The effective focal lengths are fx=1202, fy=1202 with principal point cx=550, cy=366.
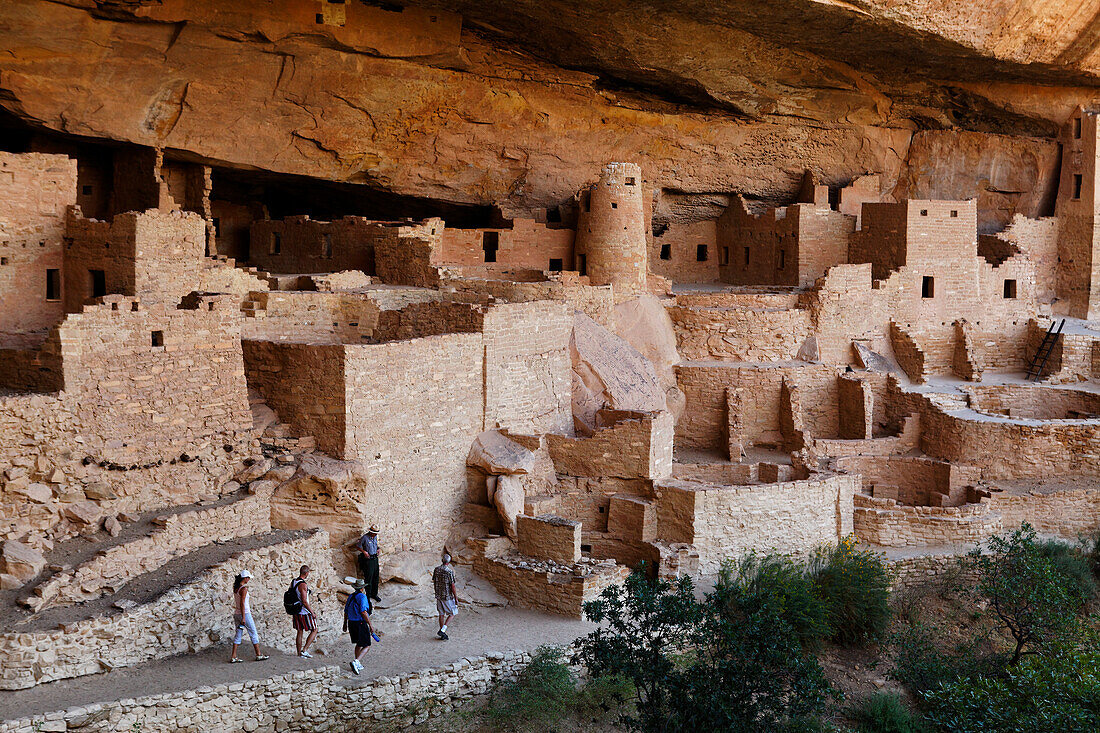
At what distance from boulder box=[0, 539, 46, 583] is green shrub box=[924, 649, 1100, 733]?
7.89 m

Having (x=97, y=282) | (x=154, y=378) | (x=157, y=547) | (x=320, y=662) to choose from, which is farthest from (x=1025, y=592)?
(x=97, y=282)

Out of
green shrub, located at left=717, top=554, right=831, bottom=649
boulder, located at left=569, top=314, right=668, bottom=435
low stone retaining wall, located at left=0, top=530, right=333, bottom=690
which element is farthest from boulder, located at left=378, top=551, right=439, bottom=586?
boulder, located at left=569, top=314, right=668, bottom=435

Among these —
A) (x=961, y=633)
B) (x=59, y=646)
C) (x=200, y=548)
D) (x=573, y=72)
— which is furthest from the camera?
(x=573, y=72)

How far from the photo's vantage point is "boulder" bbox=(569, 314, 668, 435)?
15.5 meters

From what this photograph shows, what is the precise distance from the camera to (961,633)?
15180 mm

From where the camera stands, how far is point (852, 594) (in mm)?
14227

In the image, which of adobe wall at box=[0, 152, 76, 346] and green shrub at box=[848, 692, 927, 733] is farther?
adobe wall at box=[0, 152, 76, 346]

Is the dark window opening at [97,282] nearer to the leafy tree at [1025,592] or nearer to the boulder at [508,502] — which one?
the boulder at [508,502]

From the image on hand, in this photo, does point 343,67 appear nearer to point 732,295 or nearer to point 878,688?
point 732,295

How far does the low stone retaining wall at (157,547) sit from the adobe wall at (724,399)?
7.88m

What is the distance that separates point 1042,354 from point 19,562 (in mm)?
17240

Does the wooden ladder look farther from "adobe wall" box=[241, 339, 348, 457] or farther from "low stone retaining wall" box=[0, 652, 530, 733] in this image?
"adobe wall" box=[241, 339, 348, 457]

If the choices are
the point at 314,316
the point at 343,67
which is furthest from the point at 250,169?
the point at 314,316

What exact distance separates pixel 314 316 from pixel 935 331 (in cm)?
1154
